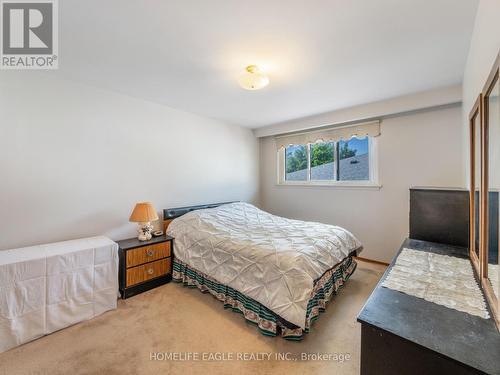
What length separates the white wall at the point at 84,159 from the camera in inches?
82.1

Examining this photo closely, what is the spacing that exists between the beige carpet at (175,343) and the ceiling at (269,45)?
8.01 feet

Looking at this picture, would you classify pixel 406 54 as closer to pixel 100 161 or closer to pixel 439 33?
pixel 439 33

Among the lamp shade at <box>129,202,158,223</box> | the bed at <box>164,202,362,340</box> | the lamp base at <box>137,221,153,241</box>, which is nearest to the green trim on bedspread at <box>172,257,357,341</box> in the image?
the bed at <box>164,202,362,340</box>

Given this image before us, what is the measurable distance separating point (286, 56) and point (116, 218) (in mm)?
2679

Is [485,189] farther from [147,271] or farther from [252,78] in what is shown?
[147,271]

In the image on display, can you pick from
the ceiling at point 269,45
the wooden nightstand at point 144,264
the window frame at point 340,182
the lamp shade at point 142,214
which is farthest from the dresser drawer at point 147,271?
the window frame at point 340,182

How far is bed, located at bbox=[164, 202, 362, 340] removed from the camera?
1731 mm

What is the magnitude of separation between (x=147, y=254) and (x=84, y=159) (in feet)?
4.33

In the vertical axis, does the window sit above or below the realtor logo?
below

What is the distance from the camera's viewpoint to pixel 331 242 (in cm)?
229

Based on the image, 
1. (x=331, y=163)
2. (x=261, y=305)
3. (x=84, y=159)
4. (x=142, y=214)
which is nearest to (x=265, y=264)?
(x=261, y=305)

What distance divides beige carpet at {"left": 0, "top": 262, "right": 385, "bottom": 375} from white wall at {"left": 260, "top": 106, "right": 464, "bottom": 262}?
4.62ft

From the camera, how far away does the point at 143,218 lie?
102 inches

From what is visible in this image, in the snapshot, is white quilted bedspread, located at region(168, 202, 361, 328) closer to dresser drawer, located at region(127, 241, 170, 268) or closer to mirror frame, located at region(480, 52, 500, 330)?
dresser drawer, located at region(127, 241, 170, 268)
